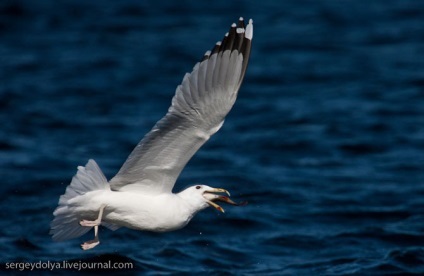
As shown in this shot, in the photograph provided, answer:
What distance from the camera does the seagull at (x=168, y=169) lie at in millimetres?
6906

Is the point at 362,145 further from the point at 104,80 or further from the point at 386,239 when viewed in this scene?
the point at 104,80

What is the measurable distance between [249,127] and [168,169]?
26.3 ft

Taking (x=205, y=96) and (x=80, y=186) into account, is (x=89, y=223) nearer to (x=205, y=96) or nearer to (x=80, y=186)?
(x=80, y=186)

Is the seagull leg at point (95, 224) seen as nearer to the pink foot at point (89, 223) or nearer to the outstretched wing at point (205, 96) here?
the pink foot at point (89, 223)

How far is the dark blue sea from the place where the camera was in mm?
10391

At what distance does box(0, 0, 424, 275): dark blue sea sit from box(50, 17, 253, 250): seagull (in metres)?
2.37

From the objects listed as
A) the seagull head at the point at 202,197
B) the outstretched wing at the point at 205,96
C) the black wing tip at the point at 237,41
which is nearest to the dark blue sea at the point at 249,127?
the seagull head at the point at 202,197

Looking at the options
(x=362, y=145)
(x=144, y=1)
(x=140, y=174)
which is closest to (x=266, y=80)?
(x=362, y=145)

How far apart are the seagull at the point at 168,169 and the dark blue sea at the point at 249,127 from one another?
2.37 m

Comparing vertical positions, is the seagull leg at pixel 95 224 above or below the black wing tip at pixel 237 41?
below

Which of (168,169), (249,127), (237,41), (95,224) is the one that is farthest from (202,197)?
(249,127)

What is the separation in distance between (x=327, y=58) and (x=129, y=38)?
4.04m

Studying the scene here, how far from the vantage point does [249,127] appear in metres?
15.2

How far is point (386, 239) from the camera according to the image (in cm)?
Result: 1081
